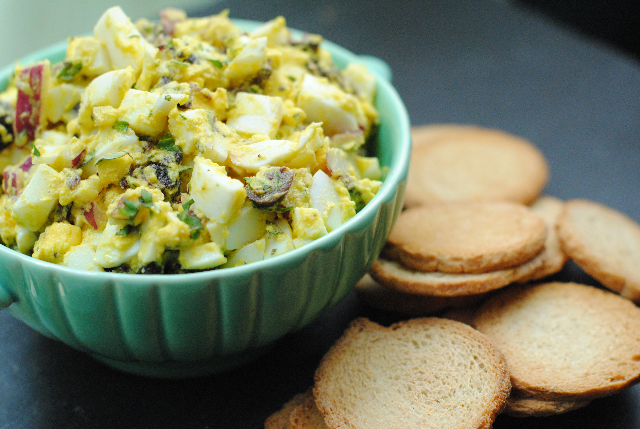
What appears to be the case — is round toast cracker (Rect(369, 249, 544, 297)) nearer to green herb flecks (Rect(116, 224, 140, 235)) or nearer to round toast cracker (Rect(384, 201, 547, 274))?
round toast cracker (Rect(384, 201, 547, 274))

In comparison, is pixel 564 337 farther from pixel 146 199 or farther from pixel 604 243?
pixel 146 199

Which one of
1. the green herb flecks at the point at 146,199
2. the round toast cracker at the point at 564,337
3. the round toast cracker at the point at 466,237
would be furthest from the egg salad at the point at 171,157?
the round toast cracker at the point at 564,337

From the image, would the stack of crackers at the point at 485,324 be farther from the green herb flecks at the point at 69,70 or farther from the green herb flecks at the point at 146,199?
the green herb flecks at the point at 69,70

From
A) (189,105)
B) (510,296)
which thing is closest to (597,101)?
(510,296)

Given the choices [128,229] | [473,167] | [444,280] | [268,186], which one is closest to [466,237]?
[444,280]

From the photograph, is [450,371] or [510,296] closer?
[450,371]

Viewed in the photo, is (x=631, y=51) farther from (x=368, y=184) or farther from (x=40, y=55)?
(x=40, y=55)
